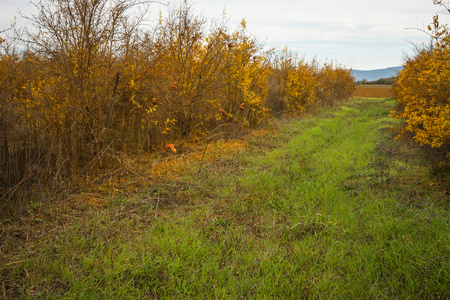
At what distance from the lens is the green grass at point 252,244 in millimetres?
2426

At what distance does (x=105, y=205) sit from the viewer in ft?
12.7

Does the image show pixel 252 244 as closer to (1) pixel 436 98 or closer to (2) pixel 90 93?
(2) pixel 90 93

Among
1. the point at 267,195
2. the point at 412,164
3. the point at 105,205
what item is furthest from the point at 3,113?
the point at 412,164

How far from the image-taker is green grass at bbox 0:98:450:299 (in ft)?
7.96

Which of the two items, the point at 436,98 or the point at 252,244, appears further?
the point at 436,98

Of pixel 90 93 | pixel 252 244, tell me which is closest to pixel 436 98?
pixel 252 244

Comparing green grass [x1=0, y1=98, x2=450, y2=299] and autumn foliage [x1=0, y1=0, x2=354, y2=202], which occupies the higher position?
autumn foliage [x1=0, y1=0, x2=354, y2=202]

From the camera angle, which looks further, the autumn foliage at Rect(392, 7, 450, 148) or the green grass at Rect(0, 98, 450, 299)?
the autumn foliage at Rect(392, 7, 450, 148)

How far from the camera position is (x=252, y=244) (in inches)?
123

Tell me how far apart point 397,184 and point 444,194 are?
67 centimetres

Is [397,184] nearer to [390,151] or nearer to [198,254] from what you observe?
[390,151]

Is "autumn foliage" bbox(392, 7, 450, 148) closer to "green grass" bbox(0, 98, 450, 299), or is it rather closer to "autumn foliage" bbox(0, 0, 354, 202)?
"green grass" bbox(0, 98, 450, 299)

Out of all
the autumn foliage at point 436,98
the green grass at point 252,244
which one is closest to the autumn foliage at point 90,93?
the green grass at point 252,244

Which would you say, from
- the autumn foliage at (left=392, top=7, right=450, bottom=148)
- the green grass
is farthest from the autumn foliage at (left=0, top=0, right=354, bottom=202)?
the autumn foliage at (left=392, top=7, right=450, bottom=148)
